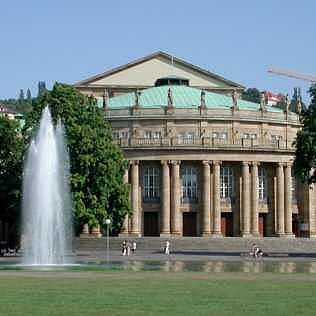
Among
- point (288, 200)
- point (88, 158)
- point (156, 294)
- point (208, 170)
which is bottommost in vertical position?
point (156, 294)

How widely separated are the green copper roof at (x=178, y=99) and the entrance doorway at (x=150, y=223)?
13.7 metres

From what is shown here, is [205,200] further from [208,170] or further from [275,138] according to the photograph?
[275,138]

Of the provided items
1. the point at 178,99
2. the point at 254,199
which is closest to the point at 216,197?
the point at 254,199

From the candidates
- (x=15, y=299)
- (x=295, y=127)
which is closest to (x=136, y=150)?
(x=295, y=127)

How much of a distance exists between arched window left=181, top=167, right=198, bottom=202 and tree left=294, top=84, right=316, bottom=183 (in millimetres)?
38345

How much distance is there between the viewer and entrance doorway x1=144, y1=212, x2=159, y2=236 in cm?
12862

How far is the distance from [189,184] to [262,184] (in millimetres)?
9562

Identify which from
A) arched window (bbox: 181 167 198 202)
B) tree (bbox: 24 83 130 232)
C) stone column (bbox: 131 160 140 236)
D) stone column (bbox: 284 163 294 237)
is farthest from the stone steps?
tree (bbox: 24 83 130 232)

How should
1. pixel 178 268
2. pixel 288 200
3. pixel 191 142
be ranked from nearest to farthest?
pixel 178 268
pixel 191 142
pixel 288 200

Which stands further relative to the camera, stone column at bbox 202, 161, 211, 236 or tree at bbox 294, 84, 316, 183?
stone column at bbox 202, 161, 211, 236

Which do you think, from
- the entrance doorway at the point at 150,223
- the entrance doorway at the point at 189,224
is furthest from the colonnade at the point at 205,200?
the entrance doorway at the point at 189,224

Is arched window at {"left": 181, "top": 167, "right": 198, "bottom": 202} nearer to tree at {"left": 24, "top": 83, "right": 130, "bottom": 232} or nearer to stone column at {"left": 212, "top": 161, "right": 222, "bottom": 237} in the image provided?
stone column at {"left": 212, "top": 161, "right": 222, "bottom": 237}

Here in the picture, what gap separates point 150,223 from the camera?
423ft

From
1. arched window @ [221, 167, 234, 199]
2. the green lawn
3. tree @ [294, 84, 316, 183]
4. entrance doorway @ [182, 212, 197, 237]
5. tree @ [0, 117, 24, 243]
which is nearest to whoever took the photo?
the green lawn
